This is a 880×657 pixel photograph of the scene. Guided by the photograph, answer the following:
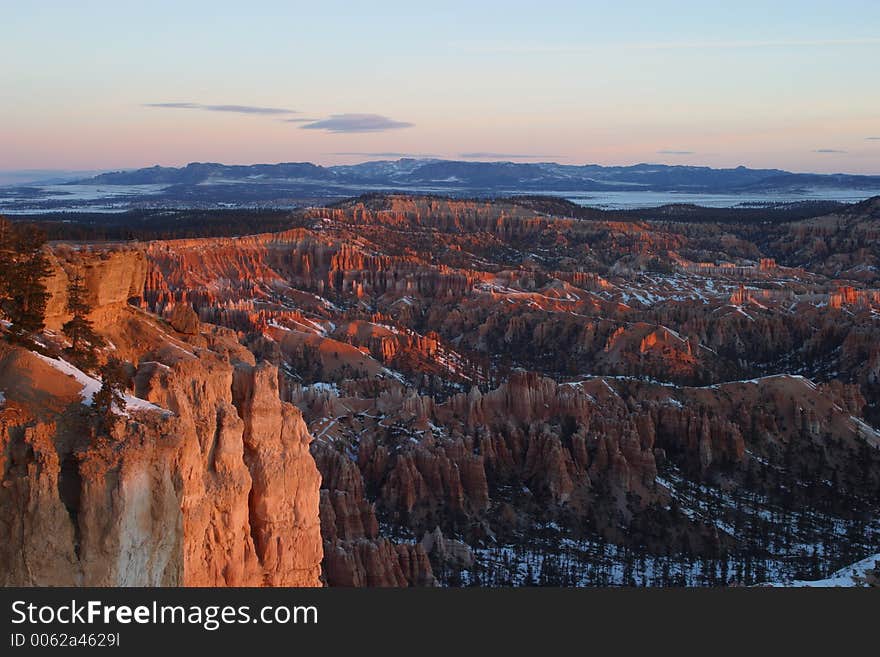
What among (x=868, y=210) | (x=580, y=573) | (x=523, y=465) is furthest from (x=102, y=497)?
(x=868, y=210)

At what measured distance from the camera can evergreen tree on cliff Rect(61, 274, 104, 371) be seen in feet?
46.6

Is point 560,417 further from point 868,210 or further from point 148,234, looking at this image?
point 868,210

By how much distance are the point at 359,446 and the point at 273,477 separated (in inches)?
912

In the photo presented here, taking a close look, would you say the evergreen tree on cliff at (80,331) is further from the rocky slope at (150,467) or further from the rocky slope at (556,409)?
the rocky slope at (556,409)

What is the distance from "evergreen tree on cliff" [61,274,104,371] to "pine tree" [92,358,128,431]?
0.53 m

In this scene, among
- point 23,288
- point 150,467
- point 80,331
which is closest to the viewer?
point 150,467

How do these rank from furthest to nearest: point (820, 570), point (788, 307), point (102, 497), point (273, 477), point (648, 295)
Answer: point (648, 295) → point (788, 307) → point (820, 570) → point (273, 477) → point (102, 497)

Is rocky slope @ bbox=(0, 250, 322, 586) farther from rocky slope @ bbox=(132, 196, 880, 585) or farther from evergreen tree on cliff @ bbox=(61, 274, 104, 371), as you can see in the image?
rocky slope @ bbox=(132, 196, 880, 585)

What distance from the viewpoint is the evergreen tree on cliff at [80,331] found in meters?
14.2

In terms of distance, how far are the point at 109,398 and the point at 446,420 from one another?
30812mm

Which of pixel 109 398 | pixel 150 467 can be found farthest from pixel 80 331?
pixel 150 467

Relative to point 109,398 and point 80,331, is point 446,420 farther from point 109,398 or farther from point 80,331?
point 109,398

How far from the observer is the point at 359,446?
3906cm

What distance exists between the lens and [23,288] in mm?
15062
